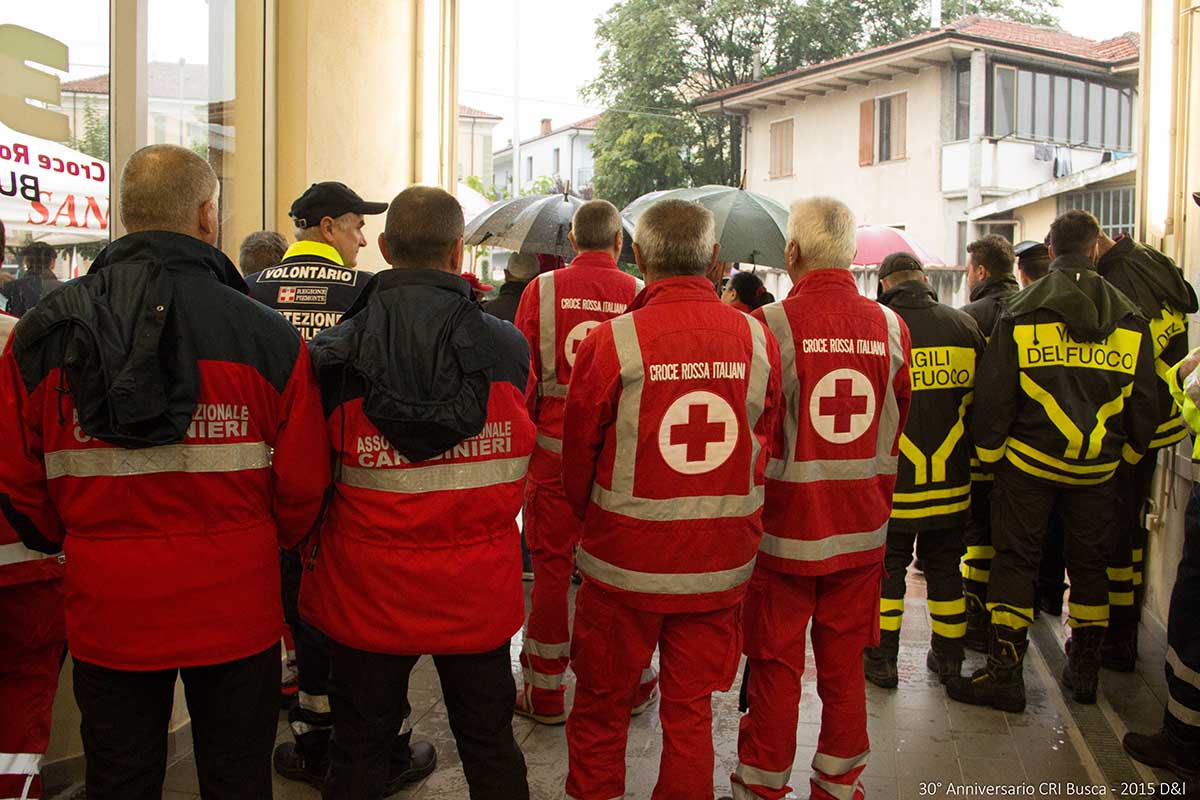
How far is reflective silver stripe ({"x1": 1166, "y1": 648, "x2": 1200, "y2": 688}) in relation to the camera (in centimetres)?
414

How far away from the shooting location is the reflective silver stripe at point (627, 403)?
334cm

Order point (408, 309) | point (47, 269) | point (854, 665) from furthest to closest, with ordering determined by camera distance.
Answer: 1. point (47, 269)
2. point (854, 665)
3. point (408, 309)

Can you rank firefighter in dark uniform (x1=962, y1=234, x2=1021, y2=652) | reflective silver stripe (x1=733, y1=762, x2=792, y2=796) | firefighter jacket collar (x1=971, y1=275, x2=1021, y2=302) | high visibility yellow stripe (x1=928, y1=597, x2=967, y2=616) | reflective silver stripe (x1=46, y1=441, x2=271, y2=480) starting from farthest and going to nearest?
firefighter jacket collar (x1=971, y1=275, x2=1021, y2=302) < firefighter in dark uniform (x1=962, y1=234, x2=1021, y2=652) < high visibility yellow stripe (x1=928, y1=597, x2=967, y2=616) < reflective silver stripe (x1=733, y1=762, x2=792, y2=796) < reflective silver stripe (x1=46, y1=441, x2=271, y2=480)

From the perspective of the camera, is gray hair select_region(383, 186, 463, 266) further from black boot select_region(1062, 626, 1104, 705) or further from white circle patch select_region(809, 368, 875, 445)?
black boot select_region(1062, 626, 1104, 705)

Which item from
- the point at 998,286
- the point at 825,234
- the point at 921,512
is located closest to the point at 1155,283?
the point at 998,286

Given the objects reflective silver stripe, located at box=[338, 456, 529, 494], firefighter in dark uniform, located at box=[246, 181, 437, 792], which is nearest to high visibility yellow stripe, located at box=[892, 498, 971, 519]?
firefighter in dark uniform, located at box=[246, 181, 437, 792]

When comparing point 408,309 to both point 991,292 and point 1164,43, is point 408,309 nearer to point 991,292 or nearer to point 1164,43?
point 991,292

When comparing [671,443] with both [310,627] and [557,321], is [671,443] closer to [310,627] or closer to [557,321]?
[310,627]

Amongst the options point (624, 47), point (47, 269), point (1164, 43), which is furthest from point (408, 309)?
point (624, 47)

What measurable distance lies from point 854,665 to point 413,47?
5.78 m

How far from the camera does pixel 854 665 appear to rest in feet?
12.6

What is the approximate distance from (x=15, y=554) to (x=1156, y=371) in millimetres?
5270

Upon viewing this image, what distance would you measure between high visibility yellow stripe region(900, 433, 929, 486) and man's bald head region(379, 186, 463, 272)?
9.22ft

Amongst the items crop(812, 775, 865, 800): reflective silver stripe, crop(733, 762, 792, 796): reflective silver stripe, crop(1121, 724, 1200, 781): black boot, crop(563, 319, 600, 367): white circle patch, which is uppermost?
crop(563, 319, 600, 367): white circle patch
